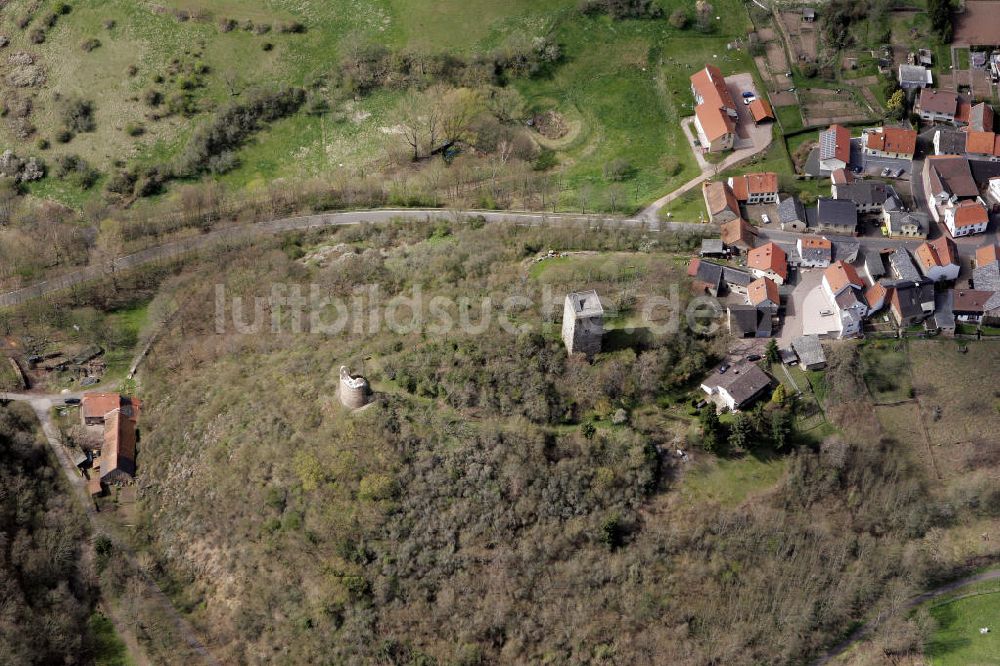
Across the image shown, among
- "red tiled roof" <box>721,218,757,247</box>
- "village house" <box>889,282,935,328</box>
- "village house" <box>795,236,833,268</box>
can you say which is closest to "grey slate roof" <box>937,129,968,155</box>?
"village house" <box>795,236,833,268</box>

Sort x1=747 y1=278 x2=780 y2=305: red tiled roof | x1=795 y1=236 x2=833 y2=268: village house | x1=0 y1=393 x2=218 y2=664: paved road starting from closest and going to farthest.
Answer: x1=0 y1=393 x2=218 y2=664: paved road, x1=747 y1=278 x2=780 y2=305: red tiled roof, x1=795 y1=236 x2=833 y2=268: village house

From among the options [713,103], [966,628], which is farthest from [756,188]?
[966,628]

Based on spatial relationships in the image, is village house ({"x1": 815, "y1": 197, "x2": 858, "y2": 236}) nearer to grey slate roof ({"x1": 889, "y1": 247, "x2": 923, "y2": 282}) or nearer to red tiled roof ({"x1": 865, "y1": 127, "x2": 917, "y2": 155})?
grey slate roof ({"x1": 889, "y1": 247, "x2": 923, "y2": 282})

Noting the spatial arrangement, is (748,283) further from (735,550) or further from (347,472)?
(347,472)

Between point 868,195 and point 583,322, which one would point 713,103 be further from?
point 583,322

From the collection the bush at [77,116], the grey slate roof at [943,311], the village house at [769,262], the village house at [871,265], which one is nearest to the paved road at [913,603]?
the grey slate roof at [943,311]

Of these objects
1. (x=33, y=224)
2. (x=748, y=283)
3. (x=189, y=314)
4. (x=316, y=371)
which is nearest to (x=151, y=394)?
(x=189, y=314)
